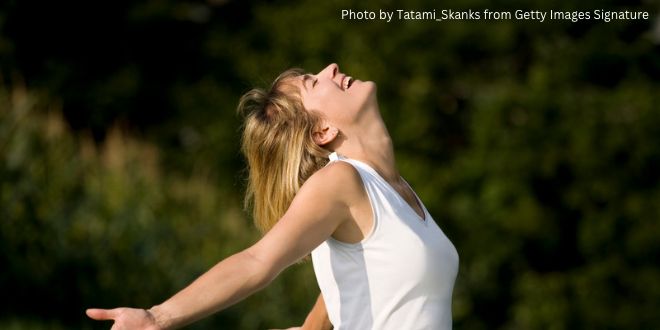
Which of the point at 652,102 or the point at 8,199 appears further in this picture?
the point at 652,102

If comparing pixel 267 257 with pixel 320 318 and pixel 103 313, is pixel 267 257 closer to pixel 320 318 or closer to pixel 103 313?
pixel 103 313

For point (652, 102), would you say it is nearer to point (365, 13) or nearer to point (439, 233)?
point (365, 13)

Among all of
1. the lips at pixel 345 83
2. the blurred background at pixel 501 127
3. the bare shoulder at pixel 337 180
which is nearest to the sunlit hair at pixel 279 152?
the lips at pixel 345 83

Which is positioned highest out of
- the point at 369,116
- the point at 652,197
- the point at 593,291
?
the point at 369,116

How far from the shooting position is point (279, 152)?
11.1 feet

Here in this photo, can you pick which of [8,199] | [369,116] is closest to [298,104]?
[369,116]

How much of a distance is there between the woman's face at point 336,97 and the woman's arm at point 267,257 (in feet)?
1.04

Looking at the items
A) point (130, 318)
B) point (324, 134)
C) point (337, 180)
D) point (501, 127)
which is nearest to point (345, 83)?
point (324, 134)

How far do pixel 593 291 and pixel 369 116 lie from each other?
10605mm

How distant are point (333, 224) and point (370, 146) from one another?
0.43 meters

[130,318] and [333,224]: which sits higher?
[333,224]

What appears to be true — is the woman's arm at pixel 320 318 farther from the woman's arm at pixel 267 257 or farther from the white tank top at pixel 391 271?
the woman's arm at pixel 267 257

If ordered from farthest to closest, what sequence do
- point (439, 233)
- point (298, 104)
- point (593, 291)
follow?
point (593, 291), point (298, 104), point (439, 233)

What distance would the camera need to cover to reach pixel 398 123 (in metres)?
14.3
